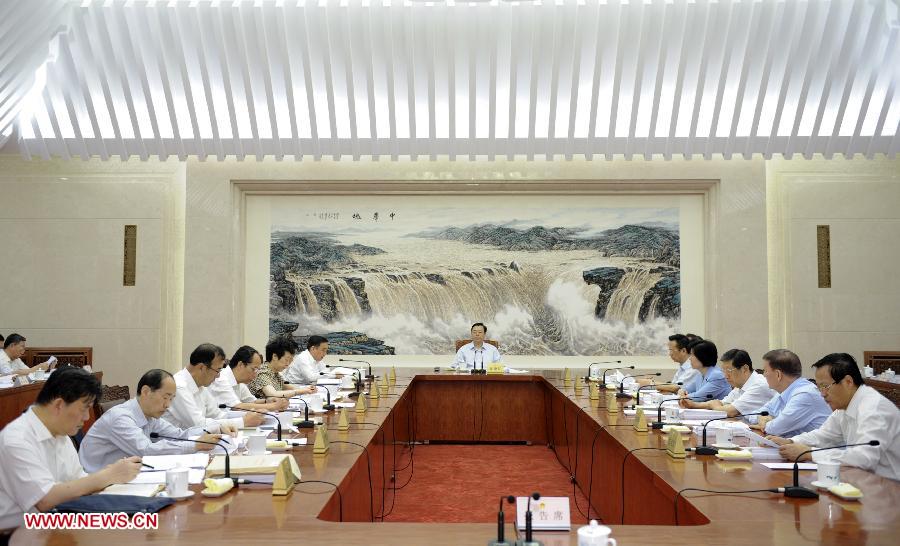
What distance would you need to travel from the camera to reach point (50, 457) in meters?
2.83

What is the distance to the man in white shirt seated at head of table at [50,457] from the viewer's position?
2553mm

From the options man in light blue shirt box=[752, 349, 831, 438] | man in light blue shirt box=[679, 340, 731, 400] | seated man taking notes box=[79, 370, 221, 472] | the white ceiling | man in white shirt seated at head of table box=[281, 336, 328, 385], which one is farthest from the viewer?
man in white shirt seated at head of table box=[281, 336, 328, 385]

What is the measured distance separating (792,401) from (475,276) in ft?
17.9

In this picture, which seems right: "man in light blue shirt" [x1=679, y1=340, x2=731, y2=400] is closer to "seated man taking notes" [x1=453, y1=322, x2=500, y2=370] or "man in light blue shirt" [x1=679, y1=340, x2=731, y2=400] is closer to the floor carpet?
the floor carpet

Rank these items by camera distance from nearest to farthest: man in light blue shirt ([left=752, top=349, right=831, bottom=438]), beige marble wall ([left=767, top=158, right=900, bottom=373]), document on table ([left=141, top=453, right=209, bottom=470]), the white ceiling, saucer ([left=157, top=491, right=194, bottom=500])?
saucer ([left=157, top=491, right=194, bottom=500]) → document on table ([left=141, top=453, right=209, bottom=470]) → man in light blue shirt ([left=752, top=349, right=831, bottom=438]) → the white ceiling → beige marble wall ([left=767, top=158, right=900, bottom=373])

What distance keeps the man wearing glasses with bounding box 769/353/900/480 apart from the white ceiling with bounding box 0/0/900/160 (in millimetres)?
4513

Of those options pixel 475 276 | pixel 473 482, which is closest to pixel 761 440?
pixel 473 482

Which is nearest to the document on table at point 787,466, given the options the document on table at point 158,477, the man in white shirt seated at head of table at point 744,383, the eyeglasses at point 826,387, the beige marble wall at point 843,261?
the eyeglasses at point 826,387

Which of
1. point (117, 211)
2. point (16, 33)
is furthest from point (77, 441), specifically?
point (117, 211)

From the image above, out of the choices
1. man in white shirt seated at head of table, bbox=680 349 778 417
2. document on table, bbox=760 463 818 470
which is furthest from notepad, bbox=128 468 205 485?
man in white shirt seated at head of table, bbox=680 349 778 417

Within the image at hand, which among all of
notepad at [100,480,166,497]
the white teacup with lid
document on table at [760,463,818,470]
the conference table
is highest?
the white teacup with lid

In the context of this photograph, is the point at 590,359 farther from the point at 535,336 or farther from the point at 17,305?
the point at 17,305

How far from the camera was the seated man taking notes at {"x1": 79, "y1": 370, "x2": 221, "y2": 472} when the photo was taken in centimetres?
355

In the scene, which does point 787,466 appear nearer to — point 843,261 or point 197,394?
point 197,394
